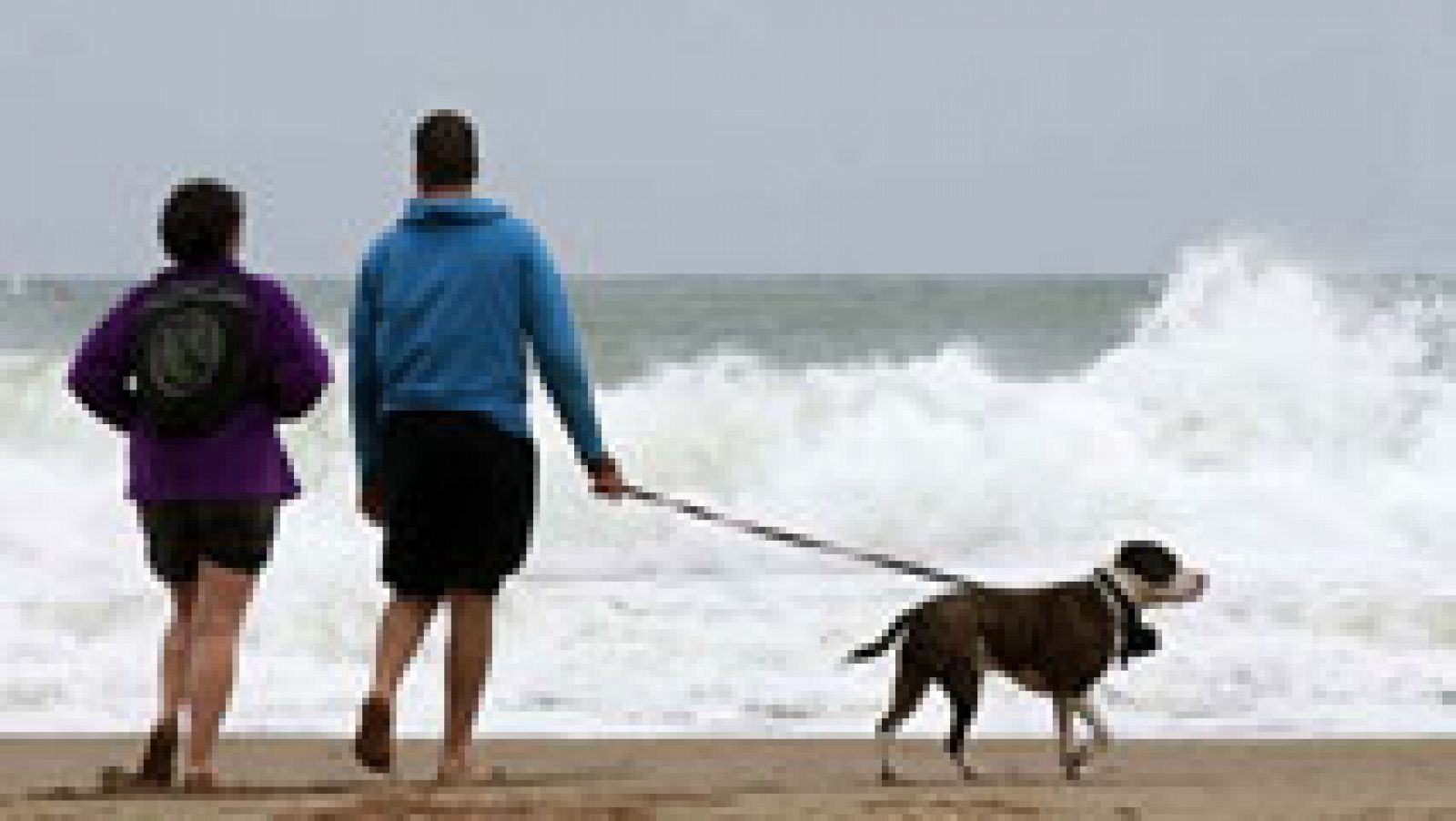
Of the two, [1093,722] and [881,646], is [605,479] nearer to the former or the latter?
[881,646]

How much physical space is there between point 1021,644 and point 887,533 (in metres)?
12.1

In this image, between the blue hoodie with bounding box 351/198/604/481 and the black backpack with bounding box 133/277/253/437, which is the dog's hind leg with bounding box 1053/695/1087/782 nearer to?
the blue hoodie with bounding box 351/198/604/481

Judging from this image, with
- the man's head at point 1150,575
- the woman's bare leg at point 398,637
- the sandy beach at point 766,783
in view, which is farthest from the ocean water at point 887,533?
the woman's bare leg at point 398,637

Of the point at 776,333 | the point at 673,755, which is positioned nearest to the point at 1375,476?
the point at 673,755

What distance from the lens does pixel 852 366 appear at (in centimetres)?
2642

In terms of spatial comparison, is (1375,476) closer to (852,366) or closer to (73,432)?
(852,366)

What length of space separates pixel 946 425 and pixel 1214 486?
3.36m

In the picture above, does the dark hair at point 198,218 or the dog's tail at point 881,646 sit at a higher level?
the dark hair at point 198,218

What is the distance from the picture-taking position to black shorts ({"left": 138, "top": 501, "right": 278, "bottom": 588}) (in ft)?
22.4

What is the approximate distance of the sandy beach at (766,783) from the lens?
633 centimetres

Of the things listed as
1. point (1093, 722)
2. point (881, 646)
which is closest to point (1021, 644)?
point (1093, 722)

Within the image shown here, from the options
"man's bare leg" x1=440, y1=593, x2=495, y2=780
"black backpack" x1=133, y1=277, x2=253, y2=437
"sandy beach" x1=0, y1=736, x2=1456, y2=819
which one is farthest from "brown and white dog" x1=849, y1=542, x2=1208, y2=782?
"black backpack" x1=133, y1=277, x2=253, y2=437

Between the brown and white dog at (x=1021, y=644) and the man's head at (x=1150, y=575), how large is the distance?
0.06 meters

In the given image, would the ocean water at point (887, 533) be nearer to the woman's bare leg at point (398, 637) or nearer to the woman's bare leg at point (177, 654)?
the woman's bare leg at point (177, 654)
